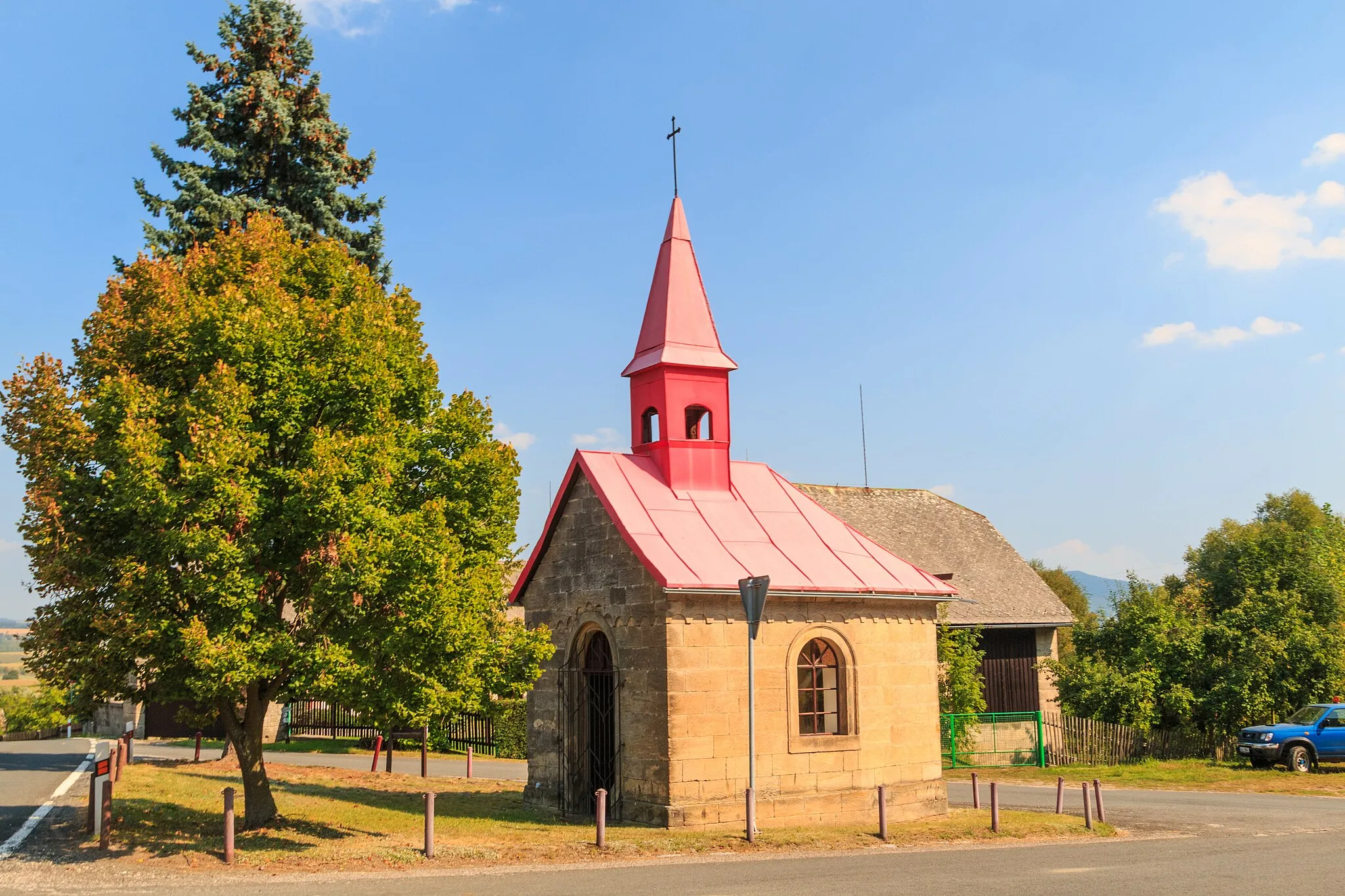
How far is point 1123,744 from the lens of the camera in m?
31.2

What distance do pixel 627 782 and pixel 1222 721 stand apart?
2164 centimetres

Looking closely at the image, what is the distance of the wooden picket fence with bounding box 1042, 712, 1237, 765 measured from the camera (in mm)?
31078

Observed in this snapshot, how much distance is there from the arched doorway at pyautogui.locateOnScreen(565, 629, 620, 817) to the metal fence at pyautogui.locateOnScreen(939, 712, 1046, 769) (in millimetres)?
14265

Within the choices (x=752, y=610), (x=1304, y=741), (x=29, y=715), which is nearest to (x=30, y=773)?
(x=752, y=610)

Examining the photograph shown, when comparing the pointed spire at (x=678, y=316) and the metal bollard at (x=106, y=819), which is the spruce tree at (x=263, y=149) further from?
the metal bollard at (x=106, y=819)

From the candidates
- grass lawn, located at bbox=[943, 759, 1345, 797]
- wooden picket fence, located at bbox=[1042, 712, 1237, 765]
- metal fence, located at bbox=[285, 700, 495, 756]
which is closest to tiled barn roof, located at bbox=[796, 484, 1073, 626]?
wooden picket fence, located at bbox=[1042, 712, 1237, 765]

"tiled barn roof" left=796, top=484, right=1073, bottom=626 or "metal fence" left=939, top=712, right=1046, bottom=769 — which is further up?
"tiled barn roof" left=796, top=484, right=1073, bottom=626

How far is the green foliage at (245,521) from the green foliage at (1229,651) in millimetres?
22764

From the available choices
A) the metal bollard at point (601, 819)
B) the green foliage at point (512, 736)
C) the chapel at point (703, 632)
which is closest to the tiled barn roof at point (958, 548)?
the green foliage at point (512, 736)

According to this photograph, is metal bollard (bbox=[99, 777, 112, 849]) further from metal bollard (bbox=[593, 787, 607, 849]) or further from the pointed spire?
the pointed spire

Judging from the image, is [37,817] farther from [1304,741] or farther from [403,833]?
[1304,741]

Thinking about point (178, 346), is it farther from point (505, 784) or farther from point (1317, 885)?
point (1317, 885)

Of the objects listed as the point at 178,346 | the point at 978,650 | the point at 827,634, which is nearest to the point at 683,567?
the point at 827,634

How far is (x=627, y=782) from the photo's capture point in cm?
1841
